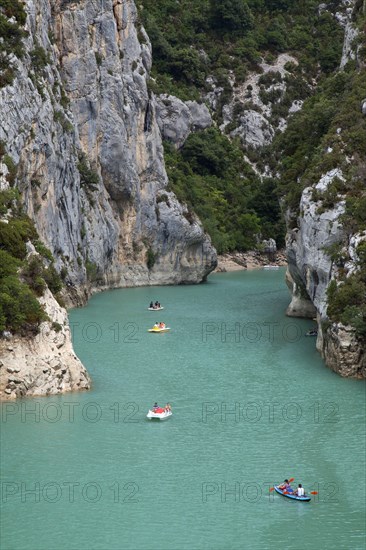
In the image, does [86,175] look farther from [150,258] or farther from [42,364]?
[42,364]

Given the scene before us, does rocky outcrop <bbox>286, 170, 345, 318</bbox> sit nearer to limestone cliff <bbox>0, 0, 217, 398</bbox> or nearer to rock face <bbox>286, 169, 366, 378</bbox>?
rock face <bbox>286, 169, 366, 378</bbox>

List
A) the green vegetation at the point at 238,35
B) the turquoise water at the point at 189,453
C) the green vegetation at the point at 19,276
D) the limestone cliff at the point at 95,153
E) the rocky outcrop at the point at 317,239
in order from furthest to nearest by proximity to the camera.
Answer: the green vegetation at the point at 238,35 → the limestone cliff at the point at 95,153 → the rocky outcrop at the point at 317,239 → the green vegetation at the point at 19,276 → the turquoise water at the point at 189,453

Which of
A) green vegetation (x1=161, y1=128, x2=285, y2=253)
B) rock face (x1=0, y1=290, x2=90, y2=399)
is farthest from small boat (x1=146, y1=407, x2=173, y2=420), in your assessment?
green vegetation (x1=161, y1=128, x2=285, y2=253)

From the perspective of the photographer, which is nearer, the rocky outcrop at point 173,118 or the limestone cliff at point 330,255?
the limestone cliff at point 330,255

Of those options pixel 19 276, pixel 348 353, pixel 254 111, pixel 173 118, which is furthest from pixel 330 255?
pixel 254 111

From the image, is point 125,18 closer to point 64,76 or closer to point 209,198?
point 64,76

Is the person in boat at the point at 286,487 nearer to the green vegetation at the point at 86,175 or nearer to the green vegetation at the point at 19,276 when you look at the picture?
the green vegetation at the point at 19,276

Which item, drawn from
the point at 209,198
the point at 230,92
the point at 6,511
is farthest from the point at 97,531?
the point at 230,92

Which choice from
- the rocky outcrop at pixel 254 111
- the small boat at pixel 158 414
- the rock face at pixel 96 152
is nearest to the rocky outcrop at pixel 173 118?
A: the rock face at pixel 96 152
